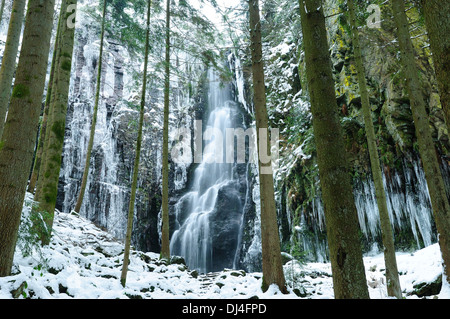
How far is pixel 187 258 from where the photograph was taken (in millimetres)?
17031

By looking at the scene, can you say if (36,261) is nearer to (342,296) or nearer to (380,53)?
(342,296)

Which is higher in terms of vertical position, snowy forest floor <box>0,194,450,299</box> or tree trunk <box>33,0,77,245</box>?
tree trunk <box>33,0,77,245</box>

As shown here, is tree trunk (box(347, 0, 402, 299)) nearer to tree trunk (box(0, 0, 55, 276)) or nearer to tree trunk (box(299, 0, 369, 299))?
tree trunk (box(299, 0, 369, 299))

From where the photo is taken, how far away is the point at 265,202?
590cm

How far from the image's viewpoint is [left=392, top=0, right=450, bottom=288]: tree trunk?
4473 mm

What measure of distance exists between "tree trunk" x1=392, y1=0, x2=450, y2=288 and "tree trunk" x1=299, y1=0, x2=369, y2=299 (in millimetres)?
3505

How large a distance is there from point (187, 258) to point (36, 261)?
1363cm

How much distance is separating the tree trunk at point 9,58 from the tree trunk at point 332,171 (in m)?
3.87

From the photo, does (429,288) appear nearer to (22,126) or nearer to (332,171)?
(332,171)

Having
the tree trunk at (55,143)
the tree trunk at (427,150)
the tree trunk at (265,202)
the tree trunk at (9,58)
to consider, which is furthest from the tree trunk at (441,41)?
the tree trunk at (55,143)

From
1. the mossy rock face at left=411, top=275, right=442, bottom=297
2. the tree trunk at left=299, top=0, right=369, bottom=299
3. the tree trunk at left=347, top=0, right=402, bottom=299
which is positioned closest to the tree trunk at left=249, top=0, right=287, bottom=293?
the tree trunk at left=347, top=0, right=402, bottom=299

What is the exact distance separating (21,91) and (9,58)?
Answer: 1.32m

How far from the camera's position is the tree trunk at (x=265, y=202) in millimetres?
5590
